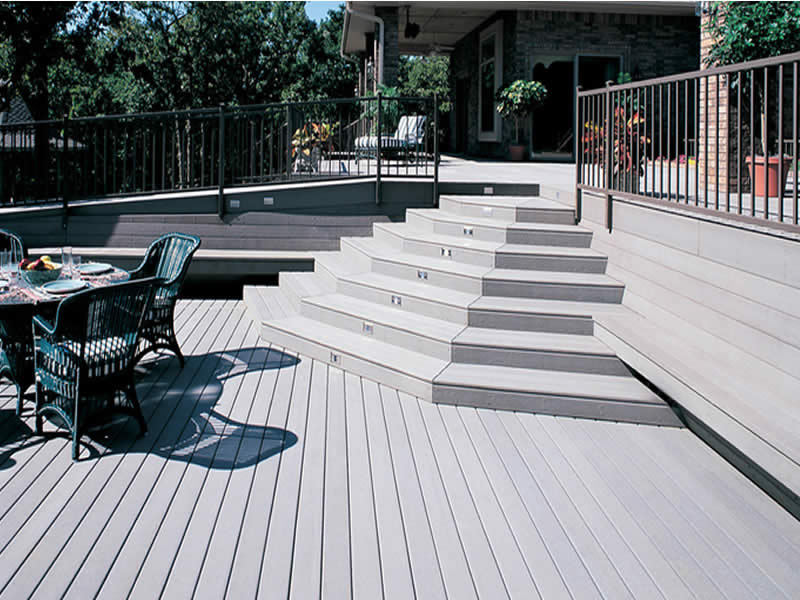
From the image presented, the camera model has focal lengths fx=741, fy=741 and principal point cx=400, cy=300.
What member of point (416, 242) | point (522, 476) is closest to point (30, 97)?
point (416, 242)

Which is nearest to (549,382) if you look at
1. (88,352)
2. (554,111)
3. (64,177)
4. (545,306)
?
(545,306)

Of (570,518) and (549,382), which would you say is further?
(549,382)

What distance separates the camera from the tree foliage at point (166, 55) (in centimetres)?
1992

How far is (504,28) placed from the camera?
13.3 m

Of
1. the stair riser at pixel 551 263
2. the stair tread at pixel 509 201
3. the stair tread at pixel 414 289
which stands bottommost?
the stair tread at pixel 414 289

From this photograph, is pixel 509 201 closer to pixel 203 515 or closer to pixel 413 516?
pixel 413 516

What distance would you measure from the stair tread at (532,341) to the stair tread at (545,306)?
0.15 m

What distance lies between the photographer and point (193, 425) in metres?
4.34

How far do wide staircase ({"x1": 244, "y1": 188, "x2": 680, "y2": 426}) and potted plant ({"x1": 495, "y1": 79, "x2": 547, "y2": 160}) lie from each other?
5.57 m

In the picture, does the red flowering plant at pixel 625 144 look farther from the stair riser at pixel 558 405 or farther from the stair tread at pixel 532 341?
the stair riser at pixel 558 405

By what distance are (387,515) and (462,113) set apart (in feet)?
47.9

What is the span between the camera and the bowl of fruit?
15.0 feet

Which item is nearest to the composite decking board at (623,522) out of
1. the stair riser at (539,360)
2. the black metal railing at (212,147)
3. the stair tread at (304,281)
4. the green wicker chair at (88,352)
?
the stair riser at (539,360)

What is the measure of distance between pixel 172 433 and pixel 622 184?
3.51m
